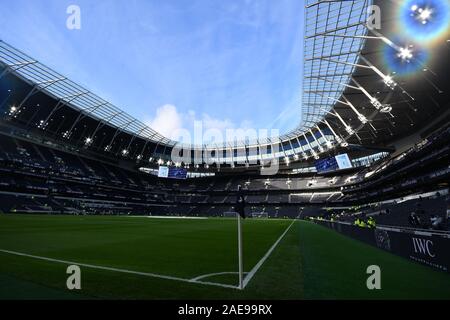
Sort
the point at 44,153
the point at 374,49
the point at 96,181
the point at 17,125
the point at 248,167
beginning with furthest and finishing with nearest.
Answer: the point at 248,167, the point at 96,181, the point at 44,153, the point at 17,125, the point at 374,49

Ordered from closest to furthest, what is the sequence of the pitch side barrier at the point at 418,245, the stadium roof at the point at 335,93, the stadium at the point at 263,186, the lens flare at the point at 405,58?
the stadium at the point at 263,186 < the pitch side barrier at the point at 418,245 < the lens flare at the point at 405,58 < the stadium roof at the point at 335,93

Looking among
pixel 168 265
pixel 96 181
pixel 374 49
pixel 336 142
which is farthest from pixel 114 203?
pixel 168 265

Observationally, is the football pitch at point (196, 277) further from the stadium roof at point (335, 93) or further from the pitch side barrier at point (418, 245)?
the stadium roof at point (335, 93)

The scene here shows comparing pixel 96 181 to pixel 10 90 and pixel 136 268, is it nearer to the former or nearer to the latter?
pixel 10 90

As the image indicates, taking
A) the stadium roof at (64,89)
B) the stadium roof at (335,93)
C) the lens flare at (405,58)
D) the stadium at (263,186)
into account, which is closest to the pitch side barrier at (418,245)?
the stadium at (263,186)

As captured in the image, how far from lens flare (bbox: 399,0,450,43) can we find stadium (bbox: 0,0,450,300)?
0.14 m

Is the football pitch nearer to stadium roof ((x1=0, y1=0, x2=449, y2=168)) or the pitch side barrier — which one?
the pitch side barrier

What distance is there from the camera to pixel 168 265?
27.0ft

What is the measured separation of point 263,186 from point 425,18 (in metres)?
77.6

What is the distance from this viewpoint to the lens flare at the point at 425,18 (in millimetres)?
25219

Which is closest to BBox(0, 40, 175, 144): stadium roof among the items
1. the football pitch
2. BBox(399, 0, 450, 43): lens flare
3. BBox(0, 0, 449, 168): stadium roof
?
BBox(0, 0, 449, 168): stadium roof

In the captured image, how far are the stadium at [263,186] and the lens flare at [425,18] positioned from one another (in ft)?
0.46
